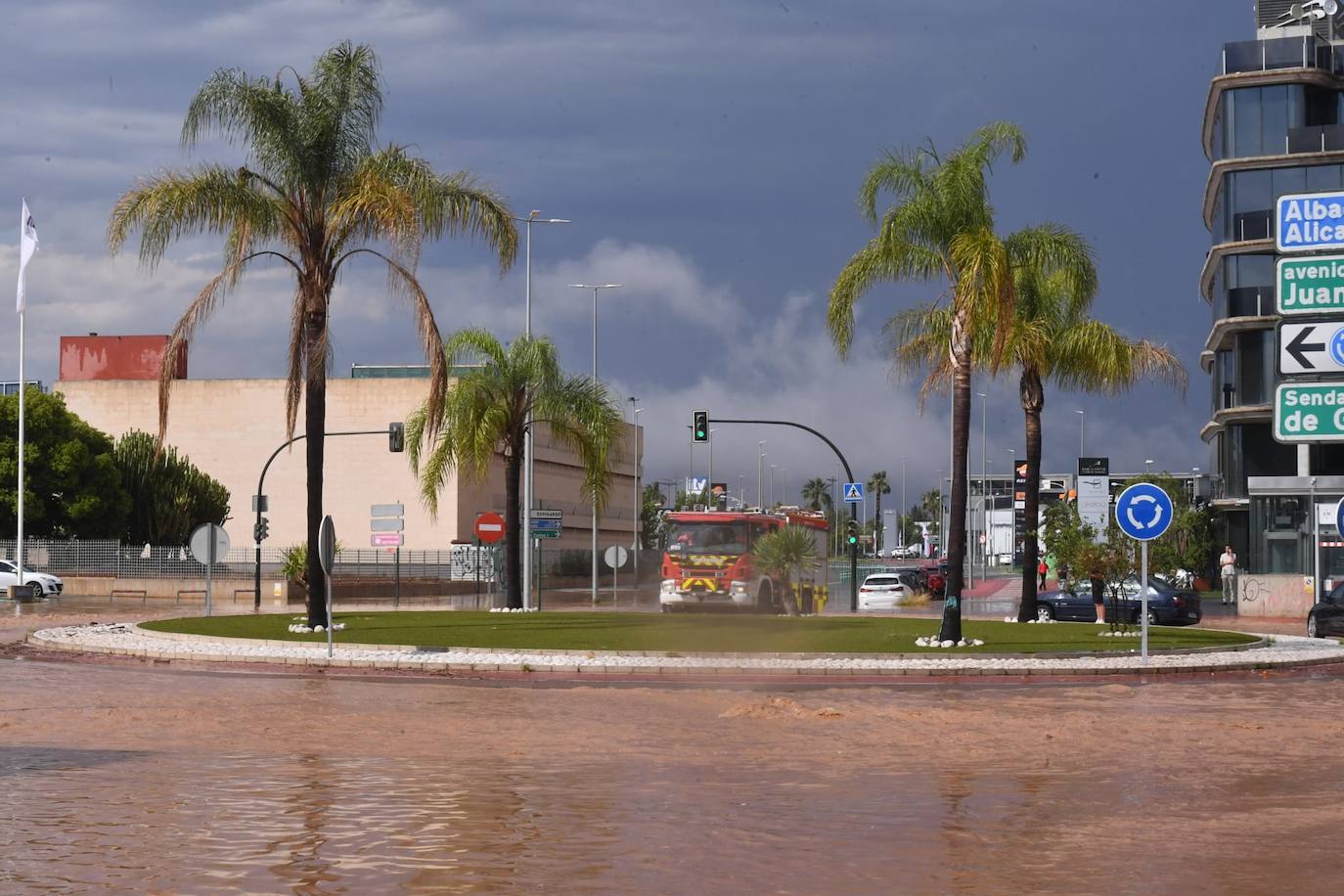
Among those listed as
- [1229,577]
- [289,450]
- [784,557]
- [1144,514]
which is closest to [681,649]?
[1144,514]

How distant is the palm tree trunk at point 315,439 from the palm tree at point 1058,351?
12.0m

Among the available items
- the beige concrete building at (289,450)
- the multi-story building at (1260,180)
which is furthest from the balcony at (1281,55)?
the beige concrete building at (289,450)

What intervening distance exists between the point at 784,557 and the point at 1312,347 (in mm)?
23382

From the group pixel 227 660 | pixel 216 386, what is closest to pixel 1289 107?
pixel 227 660

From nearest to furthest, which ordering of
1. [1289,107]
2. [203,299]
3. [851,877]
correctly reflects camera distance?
[851,877] → [203,299] → [1289,107]

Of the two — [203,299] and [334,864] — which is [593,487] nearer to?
[203,299]

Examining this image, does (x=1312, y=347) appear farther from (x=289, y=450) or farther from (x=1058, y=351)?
(x=289, y=450)

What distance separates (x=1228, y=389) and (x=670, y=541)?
88.6ft

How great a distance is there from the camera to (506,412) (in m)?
42.0

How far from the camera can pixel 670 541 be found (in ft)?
149

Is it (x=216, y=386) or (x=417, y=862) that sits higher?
(x=216, y=386)

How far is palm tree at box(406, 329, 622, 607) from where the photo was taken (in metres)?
41.4

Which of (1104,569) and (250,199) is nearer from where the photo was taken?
(250,199)

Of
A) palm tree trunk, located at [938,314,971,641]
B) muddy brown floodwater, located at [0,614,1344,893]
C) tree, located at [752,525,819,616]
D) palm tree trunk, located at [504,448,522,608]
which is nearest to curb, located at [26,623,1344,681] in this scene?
palm tree trunk, located at [938,314,971,641]
